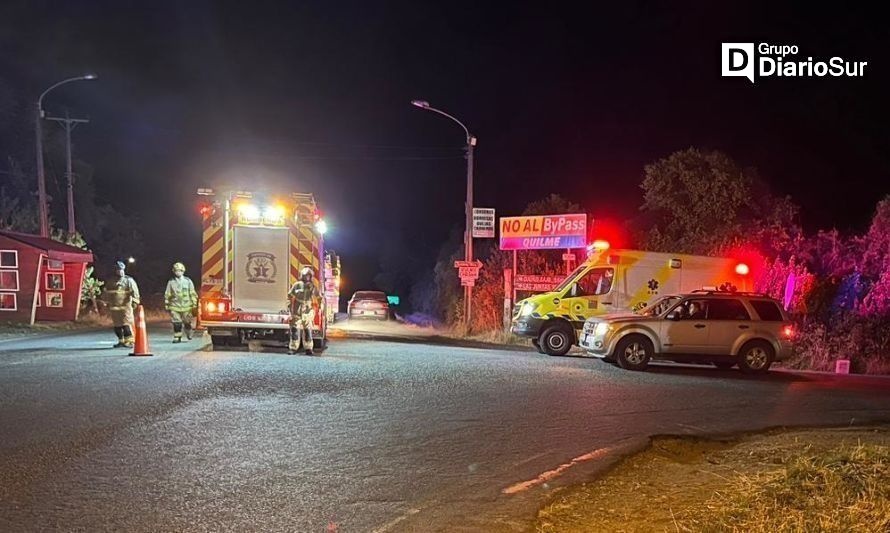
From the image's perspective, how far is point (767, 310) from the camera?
1361 cm

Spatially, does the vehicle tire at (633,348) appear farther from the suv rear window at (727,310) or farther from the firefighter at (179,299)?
the firefighter at (179,299)

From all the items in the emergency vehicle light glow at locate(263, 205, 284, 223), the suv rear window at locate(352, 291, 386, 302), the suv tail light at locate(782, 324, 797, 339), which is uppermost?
the emergency vehicle light glow at locate(263, 205, 284, 223)

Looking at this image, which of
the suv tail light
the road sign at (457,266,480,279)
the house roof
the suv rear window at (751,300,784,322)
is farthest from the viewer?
the road sign at (457,266,480,279)

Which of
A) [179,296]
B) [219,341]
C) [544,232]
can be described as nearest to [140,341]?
[219,341]

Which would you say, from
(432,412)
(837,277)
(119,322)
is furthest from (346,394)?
(837,277)

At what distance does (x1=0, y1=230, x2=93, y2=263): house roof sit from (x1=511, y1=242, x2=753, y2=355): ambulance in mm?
15761

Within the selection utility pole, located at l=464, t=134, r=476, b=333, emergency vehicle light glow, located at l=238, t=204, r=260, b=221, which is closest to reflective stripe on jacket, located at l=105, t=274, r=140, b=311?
emergency vehicle light glow, located at l=238, t=204, r=260, b=221

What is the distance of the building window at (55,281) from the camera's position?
23.1 meters

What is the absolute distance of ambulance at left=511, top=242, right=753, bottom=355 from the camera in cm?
1620

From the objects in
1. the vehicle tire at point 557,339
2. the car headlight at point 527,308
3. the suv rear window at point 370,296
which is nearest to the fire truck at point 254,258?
the car headlight at point 527,308

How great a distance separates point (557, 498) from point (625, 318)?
8503mm

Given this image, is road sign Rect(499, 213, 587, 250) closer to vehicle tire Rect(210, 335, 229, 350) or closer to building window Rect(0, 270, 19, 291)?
vehicle tire Rect(210, 335, 229, 350)

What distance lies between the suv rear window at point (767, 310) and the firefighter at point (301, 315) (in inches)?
347

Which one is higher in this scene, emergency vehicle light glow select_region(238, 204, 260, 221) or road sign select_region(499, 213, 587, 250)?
road sign select_region(499, 213, 587, 250)
